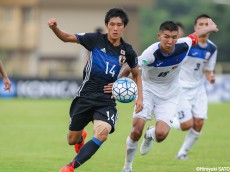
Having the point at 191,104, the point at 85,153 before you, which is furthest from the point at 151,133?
the point at 191,104

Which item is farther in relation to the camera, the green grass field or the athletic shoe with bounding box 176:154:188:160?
the athletic shoe with bounding box 176:154:188:160

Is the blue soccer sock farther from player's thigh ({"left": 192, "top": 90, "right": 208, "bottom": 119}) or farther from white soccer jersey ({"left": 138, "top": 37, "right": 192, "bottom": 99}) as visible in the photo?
player's thigh ({"left": 192, "top": 90, "right": 208, "bottom": 119})

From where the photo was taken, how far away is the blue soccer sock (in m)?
9.09

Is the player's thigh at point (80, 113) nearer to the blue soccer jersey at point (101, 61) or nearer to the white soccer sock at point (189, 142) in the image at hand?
the blue soccer jersey at point (101, 61)

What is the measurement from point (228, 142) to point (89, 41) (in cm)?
723

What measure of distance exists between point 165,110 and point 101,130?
6.39 ft

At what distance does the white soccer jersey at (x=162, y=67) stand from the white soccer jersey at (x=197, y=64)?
2395 millimetres

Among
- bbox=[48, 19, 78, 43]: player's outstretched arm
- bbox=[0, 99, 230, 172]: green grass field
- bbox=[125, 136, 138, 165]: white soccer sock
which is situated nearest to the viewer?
bbox=[48, 19, 78, 43]: player's outstretched arm

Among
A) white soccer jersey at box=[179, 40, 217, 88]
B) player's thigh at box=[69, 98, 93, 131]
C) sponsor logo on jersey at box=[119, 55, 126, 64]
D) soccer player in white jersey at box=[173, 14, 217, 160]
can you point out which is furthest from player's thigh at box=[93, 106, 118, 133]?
white soccer jersey at box=[179, 40, 217, 88]

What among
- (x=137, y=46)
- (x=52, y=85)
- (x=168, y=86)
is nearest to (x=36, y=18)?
(x=137, y=46)

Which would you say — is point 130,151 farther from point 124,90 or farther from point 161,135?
point 124,90

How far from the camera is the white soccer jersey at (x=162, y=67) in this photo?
10562 millimetres

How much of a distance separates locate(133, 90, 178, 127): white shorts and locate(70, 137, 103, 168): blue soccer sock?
1.76 meters

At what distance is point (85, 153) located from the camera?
916cm
